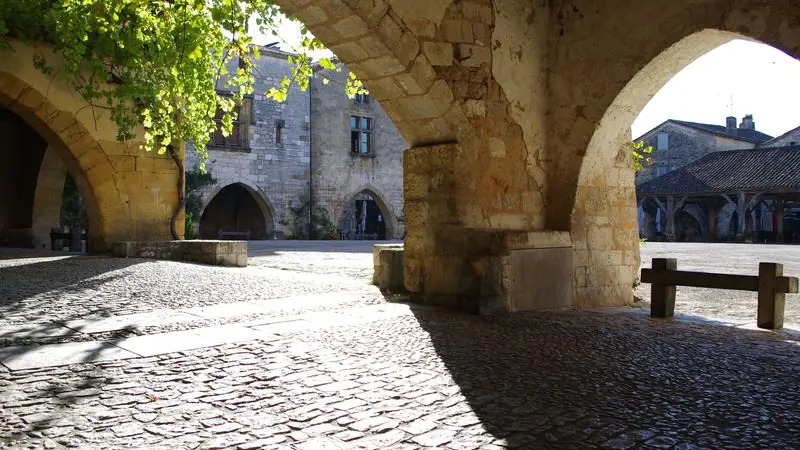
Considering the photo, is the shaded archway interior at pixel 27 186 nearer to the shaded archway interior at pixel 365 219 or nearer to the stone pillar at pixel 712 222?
the shaded archway interior at pixel 365 219

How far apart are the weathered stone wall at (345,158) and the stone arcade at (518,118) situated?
1948cm

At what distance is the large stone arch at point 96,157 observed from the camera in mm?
7984

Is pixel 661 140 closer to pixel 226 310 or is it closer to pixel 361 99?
pixel 361 99

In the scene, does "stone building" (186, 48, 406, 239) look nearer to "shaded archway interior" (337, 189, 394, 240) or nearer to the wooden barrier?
"shaded archway interior" (337, 189, 394, 240)

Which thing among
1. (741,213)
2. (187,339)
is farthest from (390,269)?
(741,213)

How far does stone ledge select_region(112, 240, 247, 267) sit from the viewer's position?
807 cm

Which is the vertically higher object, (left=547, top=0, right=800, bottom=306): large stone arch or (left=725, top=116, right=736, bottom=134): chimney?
(left=725, top=116, right=736, bottom=134): chimney

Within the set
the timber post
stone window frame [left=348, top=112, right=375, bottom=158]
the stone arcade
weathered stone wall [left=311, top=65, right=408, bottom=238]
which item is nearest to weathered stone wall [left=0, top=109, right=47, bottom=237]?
the stone arcade

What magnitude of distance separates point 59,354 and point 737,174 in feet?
95.0

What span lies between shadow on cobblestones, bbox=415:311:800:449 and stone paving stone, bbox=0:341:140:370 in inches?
60.4

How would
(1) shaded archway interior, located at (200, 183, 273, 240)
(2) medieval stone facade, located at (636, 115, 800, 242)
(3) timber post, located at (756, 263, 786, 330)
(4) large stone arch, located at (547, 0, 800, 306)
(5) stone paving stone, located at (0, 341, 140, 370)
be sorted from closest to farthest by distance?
(5) stone paving stone, located at (0, 341, 140, 370) → (3) timber post, located at (756, 263, 786, 330) → (4) large stone arch, located at (547, 0, 800, 306) → (1) shaded archway interior, located at (200, 183, 273, 240) → (2) medieval stone facade, located at (636, 115, 800, 242)

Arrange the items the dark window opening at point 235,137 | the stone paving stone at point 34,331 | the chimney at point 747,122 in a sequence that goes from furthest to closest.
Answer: the chimney at point 747,122, the dark window opening at point 235,137, the stone paving stone at point 34,331

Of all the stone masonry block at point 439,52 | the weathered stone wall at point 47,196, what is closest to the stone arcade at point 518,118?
the stone masonry block at point 439,52

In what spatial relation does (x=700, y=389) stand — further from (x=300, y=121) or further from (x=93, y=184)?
(x=300, y=121)
